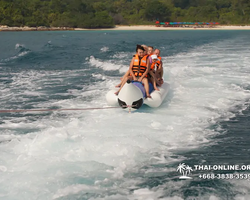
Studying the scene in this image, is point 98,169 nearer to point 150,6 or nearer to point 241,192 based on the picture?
point 241,192

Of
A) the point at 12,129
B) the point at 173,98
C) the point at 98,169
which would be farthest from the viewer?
the point at 173,98

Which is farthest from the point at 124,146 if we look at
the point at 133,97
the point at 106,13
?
the point at 106,13

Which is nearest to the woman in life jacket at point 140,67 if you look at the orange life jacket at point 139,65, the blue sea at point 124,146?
the orange life jacket at point 139,65

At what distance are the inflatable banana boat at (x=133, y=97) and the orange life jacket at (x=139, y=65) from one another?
333 millimetres

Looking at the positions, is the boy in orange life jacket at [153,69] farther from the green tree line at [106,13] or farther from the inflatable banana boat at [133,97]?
the green tree line at [106,13]

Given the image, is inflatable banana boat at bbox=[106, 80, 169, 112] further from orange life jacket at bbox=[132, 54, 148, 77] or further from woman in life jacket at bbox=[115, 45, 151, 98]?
orange life jacket at bbox=[132, 54, 148, 77]

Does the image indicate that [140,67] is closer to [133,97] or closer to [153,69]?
[153,69]

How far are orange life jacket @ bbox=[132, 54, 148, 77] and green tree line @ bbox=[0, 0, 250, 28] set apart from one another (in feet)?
221

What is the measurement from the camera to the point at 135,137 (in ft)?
16.0

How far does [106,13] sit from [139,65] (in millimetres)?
72077

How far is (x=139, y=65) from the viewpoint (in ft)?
20.6

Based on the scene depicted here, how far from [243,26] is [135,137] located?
7429 centimetres

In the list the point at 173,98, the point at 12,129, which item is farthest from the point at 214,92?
the point at 12,129

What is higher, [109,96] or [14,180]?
[109,96]
